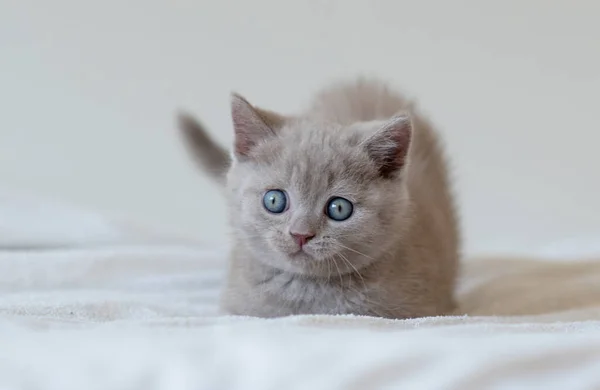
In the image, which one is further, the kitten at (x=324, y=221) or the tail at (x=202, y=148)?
the tail at (x=202, y=148)

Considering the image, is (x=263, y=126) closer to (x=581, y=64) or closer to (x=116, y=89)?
(x=116, y=89)

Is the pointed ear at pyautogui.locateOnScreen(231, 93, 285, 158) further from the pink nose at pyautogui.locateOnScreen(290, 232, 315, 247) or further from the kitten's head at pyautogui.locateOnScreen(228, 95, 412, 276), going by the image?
the pink nose at pyautogui.locateOnScreen(290, 232, 315, 247)

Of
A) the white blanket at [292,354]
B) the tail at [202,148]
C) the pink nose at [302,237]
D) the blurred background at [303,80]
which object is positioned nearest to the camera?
the white blanket at [292,354]

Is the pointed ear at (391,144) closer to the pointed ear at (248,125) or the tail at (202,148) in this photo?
the pointed ear at (248,125)

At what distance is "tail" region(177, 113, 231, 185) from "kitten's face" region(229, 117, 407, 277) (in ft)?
1.56

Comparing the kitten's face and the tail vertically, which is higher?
the kitten's face

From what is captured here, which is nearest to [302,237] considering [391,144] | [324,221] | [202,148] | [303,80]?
[324,221]

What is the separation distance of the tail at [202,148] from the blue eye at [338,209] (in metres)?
0.59

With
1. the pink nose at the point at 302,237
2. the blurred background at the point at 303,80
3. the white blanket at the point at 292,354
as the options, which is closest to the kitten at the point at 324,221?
the pink nose at the point at 302,237

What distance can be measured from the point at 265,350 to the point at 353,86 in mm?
1095

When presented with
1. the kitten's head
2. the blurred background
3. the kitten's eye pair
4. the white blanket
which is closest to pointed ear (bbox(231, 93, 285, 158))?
the kitten's head

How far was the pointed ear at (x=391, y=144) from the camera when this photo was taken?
3.96 ft

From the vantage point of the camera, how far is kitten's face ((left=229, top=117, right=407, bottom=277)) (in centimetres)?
117

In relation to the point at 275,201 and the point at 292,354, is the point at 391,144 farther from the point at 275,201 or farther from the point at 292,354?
the point at 292,354
